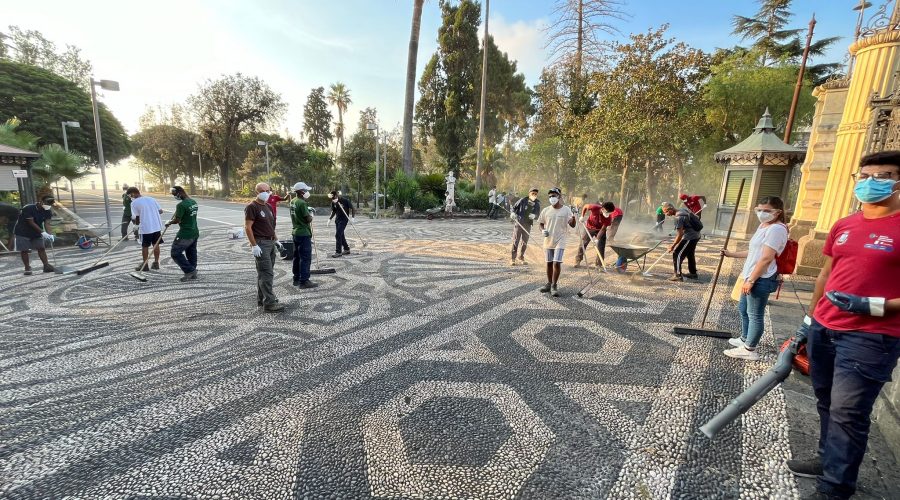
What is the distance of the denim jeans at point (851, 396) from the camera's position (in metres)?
2.07

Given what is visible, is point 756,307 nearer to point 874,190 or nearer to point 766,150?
point 874,190

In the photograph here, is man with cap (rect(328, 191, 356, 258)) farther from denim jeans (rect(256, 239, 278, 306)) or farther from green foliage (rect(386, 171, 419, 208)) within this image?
green foliage (rect(386, 171, 419, 208))

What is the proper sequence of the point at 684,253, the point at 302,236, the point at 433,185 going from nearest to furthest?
the point at 302,236 → the point at 684,253 → the point at 433,185

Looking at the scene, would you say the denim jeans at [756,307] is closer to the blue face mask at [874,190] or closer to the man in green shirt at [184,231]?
the blue face mask at [874,190]

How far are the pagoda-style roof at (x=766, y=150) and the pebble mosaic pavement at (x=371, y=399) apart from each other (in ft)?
33.4

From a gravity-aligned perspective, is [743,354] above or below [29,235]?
below

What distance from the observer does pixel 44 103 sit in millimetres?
24531

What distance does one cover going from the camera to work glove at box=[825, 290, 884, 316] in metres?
2.02

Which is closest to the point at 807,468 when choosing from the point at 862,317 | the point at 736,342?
the point at 862,317

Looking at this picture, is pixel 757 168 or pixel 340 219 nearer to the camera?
pixel 340 219

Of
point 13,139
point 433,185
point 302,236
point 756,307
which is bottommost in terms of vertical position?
point 756,307

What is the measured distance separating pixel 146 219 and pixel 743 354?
10.3m

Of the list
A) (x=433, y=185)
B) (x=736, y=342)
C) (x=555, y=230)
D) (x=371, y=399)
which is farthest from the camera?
(x=433, y=185)

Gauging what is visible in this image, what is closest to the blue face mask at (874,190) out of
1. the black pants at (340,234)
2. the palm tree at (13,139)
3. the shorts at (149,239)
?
the black pants at (340,234)
